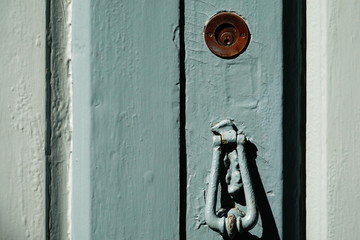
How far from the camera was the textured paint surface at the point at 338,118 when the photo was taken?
0.92 meters

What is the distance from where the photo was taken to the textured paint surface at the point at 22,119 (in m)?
0.91

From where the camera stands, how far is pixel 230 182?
88cm

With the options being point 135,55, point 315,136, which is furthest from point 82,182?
point 315,136

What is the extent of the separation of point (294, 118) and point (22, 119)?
0.42 metres

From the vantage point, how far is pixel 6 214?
0.92 m

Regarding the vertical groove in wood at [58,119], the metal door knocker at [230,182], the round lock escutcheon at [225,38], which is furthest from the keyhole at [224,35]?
the vertical groove in wood at [58,119]

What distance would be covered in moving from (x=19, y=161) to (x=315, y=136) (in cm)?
46

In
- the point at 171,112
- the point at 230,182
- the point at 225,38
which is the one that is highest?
the point at 225,38

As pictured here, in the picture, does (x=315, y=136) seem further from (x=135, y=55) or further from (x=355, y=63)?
(x=135, y=55)

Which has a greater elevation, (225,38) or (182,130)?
(225,38)

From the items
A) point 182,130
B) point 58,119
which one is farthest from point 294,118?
point 58,119

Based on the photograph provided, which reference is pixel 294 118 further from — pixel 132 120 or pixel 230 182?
pixel 132 120

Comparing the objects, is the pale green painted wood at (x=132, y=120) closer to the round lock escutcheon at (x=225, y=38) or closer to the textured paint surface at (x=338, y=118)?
the round lock escutcheon at (x=225, y=38)

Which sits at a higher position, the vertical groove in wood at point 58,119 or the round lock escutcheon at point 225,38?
the round lock escutcheon at point 225,38
